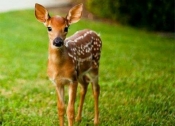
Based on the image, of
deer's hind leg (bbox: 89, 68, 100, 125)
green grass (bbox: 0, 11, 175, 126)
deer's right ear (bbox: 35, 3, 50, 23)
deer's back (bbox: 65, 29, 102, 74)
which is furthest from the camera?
green grass (bbox: 0, 11, 175, 126)

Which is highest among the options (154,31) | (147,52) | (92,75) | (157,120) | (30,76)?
(92,75)

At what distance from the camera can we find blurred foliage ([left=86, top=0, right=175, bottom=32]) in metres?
13.3

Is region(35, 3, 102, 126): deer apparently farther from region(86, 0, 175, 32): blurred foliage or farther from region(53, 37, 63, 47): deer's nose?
region(86, 0, 175, 32): blurred foliage

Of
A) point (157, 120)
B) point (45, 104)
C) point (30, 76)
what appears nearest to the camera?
point (157, 120)

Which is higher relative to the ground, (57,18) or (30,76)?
(57,18)

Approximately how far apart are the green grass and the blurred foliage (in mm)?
1021

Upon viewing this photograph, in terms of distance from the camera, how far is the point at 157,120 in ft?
20.1

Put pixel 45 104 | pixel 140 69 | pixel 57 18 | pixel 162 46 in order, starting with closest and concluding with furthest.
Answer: pixel 57 18, pixel 45 104, pixel 140 69, pixel 162 46

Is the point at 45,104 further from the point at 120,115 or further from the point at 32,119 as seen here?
the point at 120,115

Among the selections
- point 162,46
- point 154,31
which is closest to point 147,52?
point 162,46

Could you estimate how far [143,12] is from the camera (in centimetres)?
1359

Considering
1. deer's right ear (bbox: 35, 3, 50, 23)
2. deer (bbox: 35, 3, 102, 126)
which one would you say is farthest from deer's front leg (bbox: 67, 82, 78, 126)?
deer's right ear (bbox: 35, 3, 50, 23)

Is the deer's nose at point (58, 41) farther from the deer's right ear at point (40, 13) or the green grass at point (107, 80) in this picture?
the green grass at point (107, 80)

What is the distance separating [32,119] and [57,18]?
1.78 meters
